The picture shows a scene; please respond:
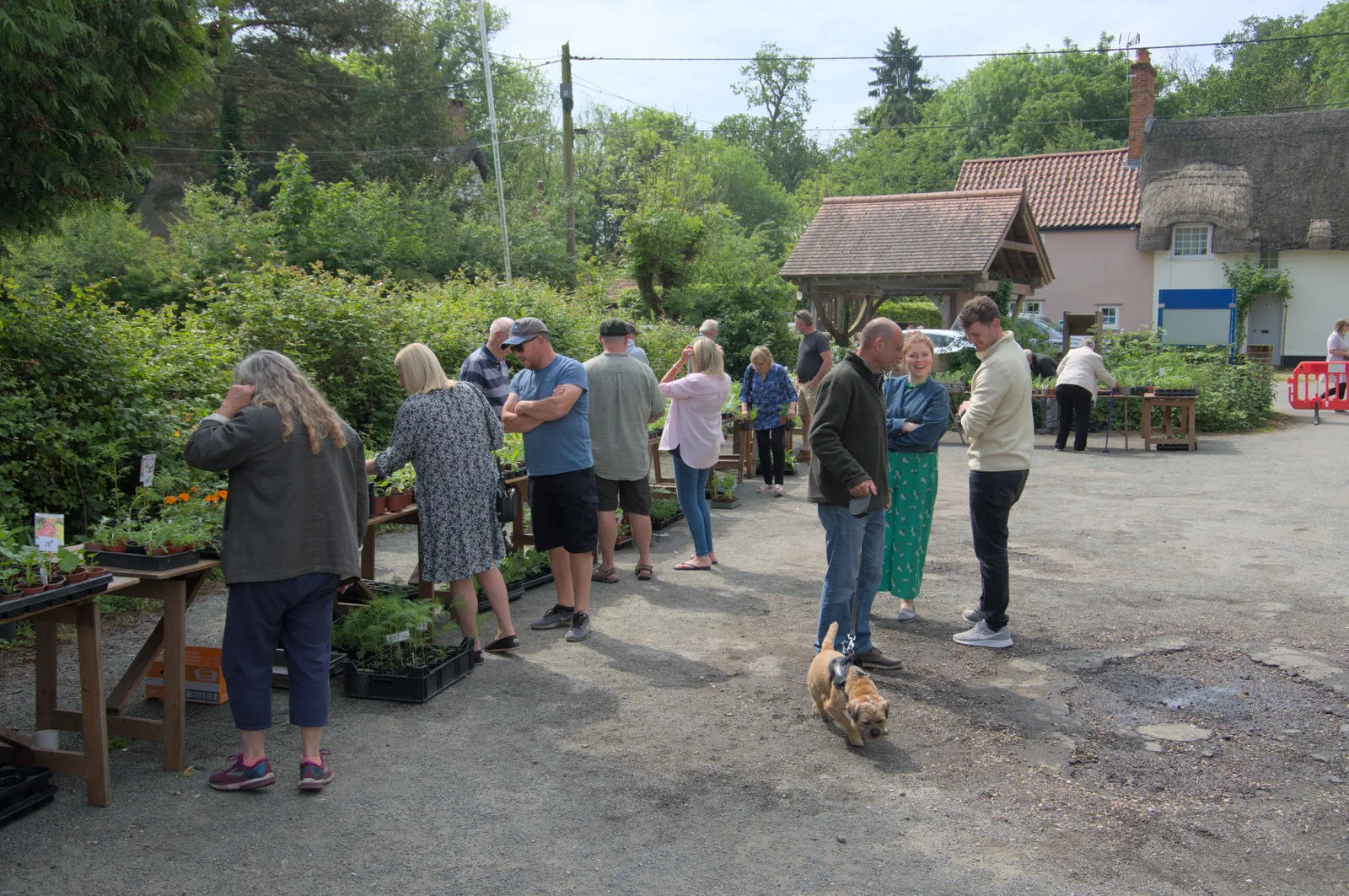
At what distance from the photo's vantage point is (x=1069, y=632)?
252 inches

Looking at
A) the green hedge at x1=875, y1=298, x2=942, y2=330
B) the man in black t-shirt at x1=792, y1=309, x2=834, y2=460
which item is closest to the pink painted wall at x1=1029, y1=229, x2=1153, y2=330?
the green hedge at x1=875, y1=298, x2=942, y2=330

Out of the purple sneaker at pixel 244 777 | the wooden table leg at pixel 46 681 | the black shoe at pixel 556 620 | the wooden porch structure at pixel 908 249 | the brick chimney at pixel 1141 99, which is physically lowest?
the purple sneaker at pixel 244 777

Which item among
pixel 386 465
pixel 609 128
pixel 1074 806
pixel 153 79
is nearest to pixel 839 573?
pixel 1074 806

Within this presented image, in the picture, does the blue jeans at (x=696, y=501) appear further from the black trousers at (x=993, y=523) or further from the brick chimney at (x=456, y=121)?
the brick chimney at (x=456, y=121)

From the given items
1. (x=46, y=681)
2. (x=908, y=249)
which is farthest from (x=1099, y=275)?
(x=46, y=681)

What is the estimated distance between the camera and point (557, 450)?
240 inches

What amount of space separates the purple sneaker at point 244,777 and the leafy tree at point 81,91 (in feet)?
12.7

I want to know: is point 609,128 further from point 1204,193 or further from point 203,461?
point 203,461

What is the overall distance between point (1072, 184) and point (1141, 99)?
370cm

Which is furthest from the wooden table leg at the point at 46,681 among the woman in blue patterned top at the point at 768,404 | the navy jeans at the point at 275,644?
the woman in blue patterned top at the point at 768,404

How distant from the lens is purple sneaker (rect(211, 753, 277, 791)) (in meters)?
4.10

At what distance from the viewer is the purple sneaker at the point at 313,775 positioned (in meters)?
4.12

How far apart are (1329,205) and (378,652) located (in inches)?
1529

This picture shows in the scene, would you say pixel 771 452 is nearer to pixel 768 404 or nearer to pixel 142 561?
pixel 768 404
